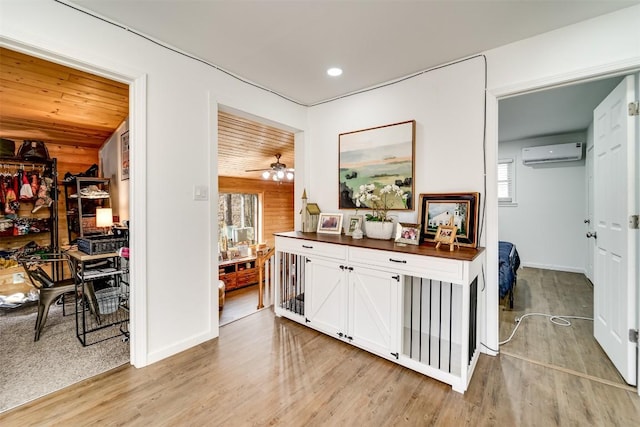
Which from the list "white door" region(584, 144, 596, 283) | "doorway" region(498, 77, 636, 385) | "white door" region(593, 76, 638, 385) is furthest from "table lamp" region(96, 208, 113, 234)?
"white door" region(584, 144, 596, 283)

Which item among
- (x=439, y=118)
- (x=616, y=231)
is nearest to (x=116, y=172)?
(x=439, y=118)

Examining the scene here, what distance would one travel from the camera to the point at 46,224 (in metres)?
3.76

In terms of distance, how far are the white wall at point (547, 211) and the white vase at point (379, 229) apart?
4275mm

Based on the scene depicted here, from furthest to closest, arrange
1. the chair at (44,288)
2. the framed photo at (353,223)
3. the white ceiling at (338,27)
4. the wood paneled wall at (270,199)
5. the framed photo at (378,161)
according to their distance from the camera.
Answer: the wood paneled wall at (270,199)
the framed photo at (353,223)
the framed photo at (378,161)
the chair at (44,288)
the white ceiling at (338,27)

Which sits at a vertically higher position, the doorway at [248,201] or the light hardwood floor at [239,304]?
the doorway at [248,201]

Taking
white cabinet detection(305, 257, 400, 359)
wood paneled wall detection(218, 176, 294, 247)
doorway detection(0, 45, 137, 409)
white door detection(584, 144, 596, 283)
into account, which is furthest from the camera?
wood paneled wall detection(218, 176, 294, 247)

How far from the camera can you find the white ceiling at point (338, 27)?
1.75 meters

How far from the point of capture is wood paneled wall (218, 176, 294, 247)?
604 centimetres

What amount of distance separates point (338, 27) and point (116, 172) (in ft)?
11.5

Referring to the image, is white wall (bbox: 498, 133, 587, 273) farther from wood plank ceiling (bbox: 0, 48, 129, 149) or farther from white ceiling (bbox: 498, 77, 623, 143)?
wood plank ceiling (bbox: 0, 48, 129, 149)

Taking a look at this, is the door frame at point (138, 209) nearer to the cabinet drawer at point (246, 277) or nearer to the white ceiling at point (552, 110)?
the white ceiling at point (552, 110)

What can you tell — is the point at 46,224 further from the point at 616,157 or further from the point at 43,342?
the point at 616,157

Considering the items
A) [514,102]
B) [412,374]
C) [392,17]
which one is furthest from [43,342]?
[514,102]

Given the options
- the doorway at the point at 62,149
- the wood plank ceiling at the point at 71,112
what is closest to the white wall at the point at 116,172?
the doorway at the point at 62,149
